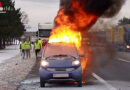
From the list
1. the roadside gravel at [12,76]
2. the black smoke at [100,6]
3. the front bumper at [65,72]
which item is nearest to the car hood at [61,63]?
the front bumper at [65,72]

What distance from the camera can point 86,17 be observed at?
18.7m

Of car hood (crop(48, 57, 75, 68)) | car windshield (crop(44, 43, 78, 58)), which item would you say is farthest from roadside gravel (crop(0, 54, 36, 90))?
car windshield (crop(44, 43, 78, 58))

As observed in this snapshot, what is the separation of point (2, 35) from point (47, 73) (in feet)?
182

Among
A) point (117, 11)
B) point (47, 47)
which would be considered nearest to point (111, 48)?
point (117, 11)

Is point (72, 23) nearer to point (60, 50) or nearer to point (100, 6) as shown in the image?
point (100, 6)

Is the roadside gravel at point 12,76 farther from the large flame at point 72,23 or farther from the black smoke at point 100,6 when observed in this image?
the black smoke at point 100,6

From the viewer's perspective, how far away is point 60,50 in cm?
1438

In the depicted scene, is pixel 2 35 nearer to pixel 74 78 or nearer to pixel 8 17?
pixel 8 17

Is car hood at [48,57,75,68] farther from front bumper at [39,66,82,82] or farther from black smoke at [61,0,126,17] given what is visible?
black smoke at [61,0,126,17]

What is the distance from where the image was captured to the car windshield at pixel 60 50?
46.3 feet

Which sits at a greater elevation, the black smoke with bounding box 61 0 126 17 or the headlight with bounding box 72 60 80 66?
the black smoke with bounding box 61 0 126 17

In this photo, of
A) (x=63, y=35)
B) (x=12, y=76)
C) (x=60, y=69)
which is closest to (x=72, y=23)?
(x=63, y=35)

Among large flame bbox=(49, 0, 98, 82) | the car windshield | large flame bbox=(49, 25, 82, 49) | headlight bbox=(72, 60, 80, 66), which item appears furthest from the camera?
large flame bbox=(49, 0, 98, 82)

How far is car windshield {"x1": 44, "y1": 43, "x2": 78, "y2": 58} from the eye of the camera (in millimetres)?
14125
